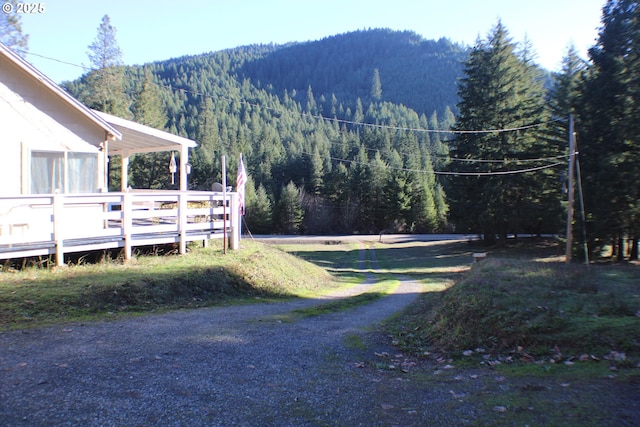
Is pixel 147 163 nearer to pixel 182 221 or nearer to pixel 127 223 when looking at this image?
pixel 182 221

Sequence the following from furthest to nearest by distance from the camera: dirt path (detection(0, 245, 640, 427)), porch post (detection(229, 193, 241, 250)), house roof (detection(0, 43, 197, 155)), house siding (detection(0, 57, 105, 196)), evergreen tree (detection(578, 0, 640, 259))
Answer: evergreen tree (detection(578, 0, 640, 259)) → porch post (detection(229, 193, 241, 250)) → house roof (detection(0, 43, 197, 155)) → house siding (detection(0, 57, 105, 196)) → dirt path (detection(0, 245, 640, 427))

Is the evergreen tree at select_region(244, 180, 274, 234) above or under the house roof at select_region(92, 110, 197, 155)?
under

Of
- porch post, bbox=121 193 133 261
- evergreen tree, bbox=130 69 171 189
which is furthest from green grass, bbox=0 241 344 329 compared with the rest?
evergreen tree, bbox=130 69 171 189

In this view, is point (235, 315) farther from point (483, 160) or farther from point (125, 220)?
point (483, 160)

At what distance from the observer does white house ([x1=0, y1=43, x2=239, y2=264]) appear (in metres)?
10.7

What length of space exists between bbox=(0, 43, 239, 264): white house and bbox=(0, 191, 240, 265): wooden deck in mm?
21

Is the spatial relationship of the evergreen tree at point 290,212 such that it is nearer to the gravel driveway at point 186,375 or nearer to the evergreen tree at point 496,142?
the evergreen tree at point 496,142

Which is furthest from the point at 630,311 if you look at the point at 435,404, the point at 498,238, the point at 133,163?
the point at 133,163

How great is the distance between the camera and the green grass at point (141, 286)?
813 cm

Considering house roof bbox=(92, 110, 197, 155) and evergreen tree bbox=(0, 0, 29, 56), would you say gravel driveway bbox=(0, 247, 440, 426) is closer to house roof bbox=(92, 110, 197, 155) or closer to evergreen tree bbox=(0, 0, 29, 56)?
house roof bbox=(92, 110, 197, 155)

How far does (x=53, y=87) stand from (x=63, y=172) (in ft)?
7.71

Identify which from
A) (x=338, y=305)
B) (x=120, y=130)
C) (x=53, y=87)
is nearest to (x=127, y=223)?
(x=53, y=87)

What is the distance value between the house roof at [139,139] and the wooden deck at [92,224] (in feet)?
10.6

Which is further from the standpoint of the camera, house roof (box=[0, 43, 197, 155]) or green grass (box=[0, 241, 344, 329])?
house roof (box=[0, 43, 197, 155])
